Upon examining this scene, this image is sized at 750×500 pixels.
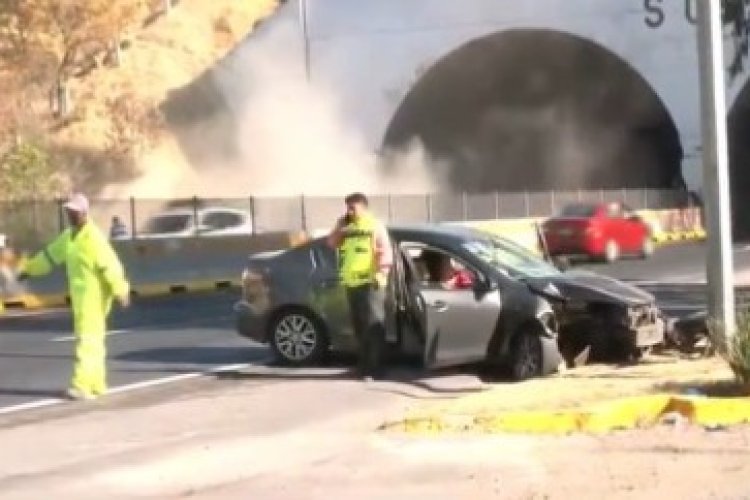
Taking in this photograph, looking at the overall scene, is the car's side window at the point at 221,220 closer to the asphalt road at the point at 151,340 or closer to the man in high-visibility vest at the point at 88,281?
the asphalt road at the point at 151,340

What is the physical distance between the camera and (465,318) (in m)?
14.8

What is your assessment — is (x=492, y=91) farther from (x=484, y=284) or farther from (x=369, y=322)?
(x=369, y=322)

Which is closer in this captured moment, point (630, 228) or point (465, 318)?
point (465, 318)

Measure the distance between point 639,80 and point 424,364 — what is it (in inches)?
1596

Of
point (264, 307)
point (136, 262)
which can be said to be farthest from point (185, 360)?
point (136, 262)

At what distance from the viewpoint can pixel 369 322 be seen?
1501 cm

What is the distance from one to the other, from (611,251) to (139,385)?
80.0 feet

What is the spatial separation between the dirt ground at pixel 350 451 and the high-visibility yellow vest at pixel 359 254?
109 cm

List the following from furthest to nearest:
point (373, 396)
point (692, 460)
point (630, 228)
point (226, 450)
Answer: point (630, 228)
point (373, 396)
point (226, 450)
point (692, 460)

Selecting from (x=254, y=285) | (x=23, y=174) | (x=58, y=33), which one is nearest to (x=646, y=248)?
(x=23, y=174)

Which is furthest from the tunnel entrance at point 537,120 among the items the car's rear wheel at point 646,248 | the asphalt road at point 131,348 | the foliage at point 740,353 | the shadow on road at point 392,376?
the foliage at point 740,353

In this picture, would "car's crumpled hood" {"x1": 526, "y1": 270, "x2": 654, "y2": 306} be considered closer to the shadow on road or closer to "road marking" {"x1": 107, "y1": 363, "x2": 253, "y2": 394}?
the shadow on road

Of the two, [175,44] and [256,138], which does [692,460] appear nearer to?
[256,138]

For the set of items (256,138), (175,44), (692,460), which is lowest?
(692,460)
